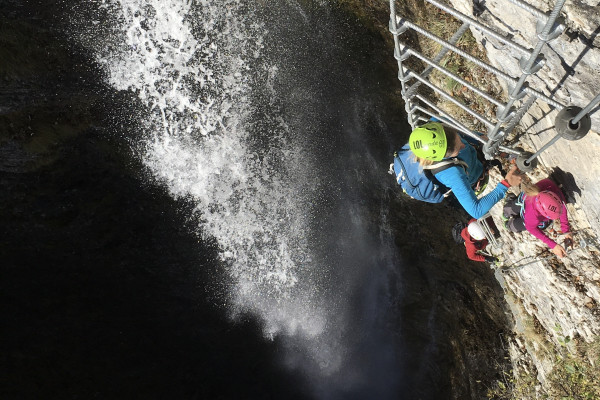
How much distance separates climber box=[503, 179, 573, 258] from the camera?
4883 mm

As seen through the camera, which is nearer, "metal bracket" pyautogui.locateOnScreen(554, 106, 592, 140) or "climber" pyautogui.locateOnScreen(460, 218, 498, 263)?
"metal bracket" pyautogui.locateOnScreen(554, 106, 592, 140)

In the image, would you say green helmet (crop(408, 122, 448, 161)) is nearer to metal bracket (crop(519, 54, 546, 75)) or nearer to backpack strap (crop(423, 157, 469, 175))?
backpack strap (crop(423, 157, 469, 175))

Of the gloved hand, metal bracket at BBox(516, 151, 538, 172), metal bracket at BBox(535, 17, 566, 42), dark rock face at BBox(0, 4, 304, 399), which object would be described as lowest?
metal bracket at BBox(535, 17, 566, 42)

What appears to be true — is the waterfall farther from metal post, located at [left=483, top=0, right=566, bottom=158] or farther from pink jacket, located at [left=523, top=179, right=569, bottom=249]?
metal post, located at [left=483, top=0, right=566, bottom=158]

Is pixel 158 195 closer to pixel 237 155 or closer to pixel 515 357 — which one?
pixel 237 155

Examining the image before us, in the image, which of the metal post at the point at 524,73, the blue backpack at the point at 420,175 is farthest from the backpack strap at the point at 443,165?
the metal post at the point at 524,73

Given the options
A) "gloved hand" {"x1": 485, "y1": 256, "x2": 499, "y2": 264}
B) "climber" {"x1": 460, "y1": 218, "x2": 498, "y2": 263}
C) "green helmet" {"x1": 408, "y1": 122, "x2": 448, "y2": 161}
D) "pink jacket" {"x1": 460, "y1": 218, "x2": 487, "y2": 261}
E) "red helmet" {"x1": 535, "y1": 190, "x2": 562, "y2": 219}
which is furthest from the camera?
"gloved hand" {"x1": 485, "y1": 256, "x2": 499, "y2": 264}

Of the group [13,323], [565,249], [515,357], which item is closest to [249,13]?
[565,249]

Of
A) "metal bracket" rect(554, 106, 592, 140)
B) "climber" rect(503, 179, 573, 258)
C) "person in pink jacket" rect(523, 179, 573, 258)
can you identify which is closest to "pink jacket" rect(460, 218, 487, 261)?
"climber" rect(503, 179, 573, 258)

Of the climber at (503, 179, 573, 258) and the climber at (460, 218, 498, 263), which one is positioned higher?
the climber at (460, 218, 498, 263)

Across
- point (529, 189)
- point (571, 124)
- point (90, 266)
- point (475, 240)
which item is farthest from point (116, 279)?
point (571, 124)

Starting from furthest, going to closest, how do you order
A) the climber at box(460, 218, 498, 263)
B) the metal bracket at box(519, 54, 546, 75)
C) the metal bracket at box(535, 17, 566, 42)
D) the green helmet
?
1. the climber at box(460, 218, 498, 263)
2. the green helmet
3. the metal bracket at box(519, 54, 546, 75)
4. the metal bracket at box(535, 17, 566, 42)

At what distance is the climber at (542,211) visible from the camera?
4.88 m

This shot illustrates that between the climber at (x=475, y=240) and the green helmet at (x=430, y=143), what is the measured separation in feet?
Answer: 8.60
